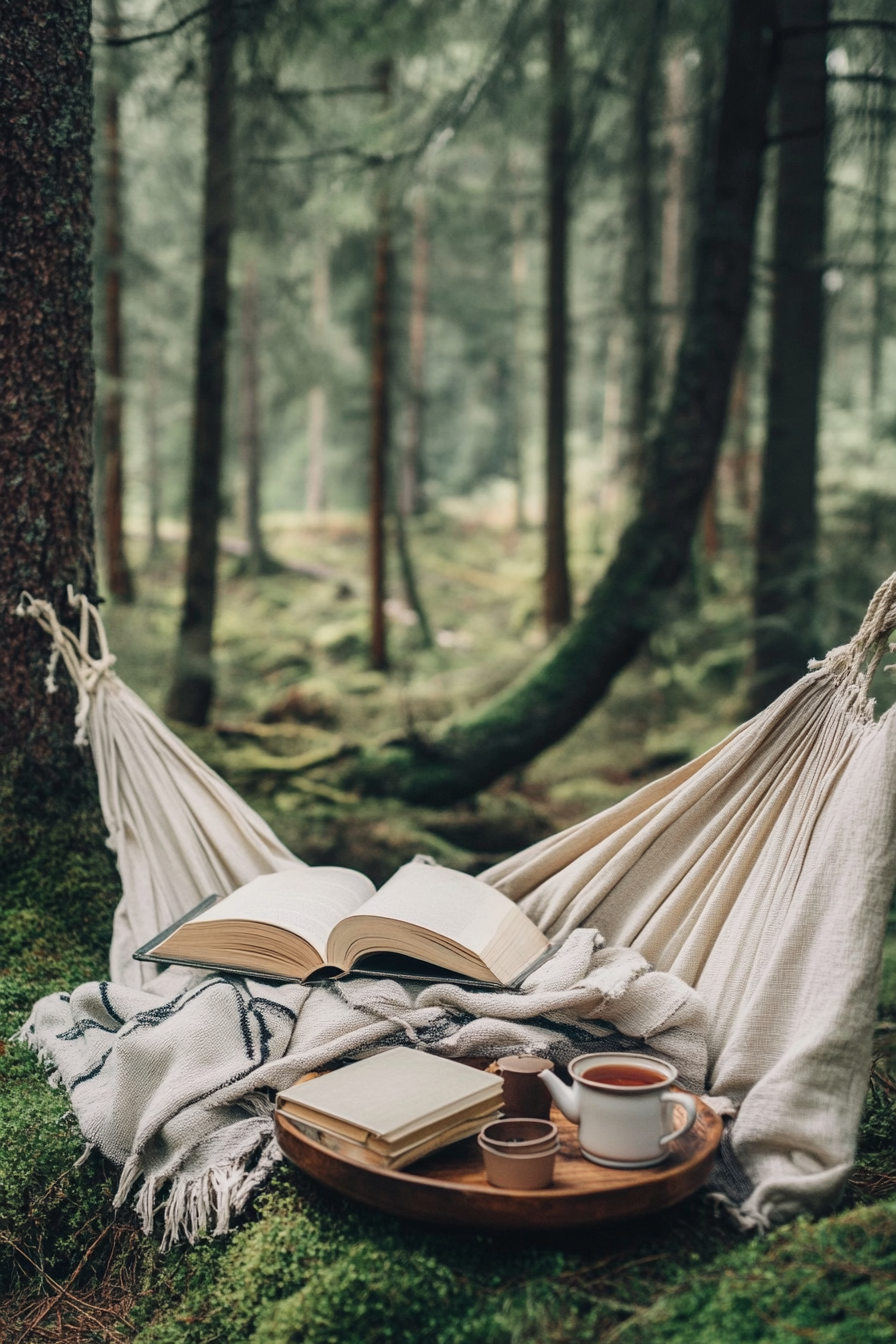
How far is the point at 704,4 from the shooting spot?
15.4 feet

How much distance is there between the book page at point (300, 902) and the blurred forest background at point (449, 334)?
2.64 metres

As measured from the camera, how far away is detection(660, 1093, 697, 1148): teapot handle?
5.36ft

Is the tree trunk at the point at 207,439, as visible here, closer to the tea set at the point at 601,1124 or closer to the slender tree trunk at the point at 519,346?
the tea set at the point at 601,1124

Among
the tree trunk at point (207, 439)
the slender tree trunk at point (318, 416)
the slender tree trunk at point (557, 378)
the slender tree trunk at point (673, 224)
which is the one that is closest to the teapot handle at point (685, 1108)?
→ the tree trunk at point (207, 439)

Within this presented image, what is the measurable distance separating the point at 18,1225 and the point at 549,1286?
3.49ft

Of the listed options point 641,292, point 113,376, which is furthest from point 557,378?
point 113,376

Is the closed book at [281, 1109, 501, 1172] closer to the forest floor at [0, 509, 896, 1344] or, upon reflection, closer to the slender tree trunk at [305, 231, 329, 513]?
the forest floor at [0, 509, 896, 1344]

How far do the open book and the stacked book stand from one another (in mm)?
318

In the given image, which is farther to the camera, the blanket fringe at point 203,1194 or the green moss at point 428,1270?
the blanket fringe at point 203,1194

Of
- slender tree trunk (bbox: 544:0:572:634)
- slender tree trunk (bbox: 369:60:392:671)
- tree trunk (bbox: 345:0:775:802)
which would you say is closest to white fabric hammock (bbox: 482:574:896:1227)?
tree trunk (bbox: 345:0:775:802)

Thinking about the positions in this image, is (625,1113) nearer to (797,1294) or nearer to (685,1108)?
(685,1108)

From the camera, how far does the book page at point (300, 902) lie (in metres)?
2.29

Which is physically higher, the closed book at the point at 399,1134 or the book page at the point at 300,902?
the book page at the point at 300,902

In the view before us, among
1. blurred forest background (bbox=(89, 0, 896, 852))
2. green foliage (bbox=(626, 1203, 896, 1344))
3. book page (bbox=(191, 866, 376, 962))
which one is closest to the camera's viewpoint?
green foliage (bbox=(626, 1203, 896, 1344))
